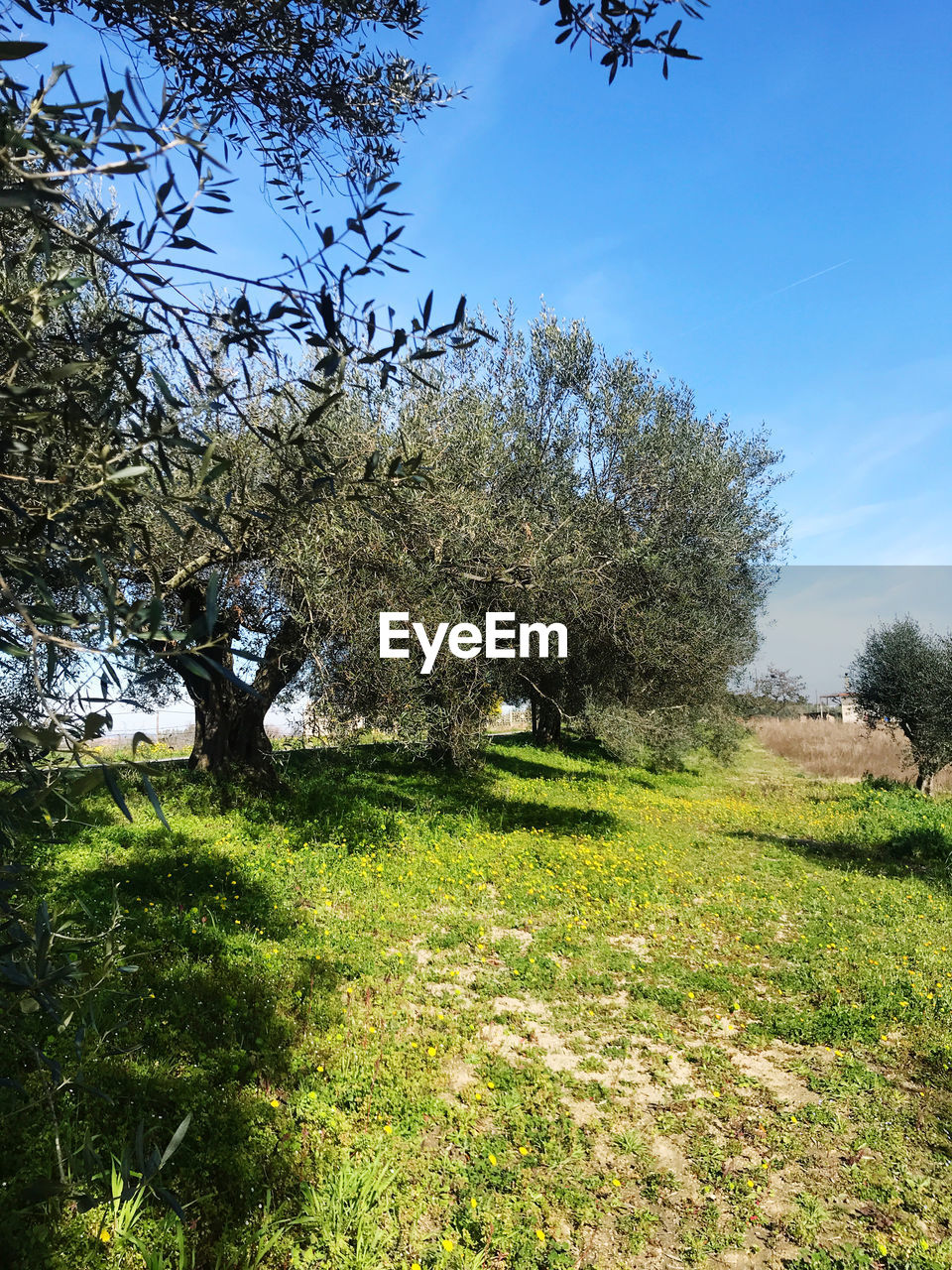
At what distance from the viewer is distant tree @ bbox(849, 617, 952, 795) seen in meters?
21.1

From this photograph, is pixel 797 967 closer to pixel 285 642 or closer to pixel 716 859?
pixel 716 859

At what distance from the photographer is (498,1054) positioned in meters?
6.22

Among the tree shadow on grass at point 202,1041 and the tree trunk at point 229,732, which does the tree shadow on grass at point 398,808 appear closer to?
the tree trunk at point 229,732

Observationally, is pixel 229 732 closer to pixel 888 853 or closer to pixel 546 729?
pixel 888 853

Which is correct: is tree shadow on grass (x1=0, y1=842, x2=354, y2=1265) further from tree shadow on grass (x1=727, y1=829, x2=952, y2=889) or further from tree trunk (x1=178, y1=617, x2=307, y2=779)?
tree shadow on grass (x1=727, y1=829, x2=952, y2=889)

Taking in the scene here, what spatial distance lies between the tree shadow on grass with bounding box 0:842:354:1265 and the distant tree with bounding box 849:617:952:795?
19668 millimetres

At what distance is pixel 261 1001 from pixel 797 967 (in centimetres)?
574

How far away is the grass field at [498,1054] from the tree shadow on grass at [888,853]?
0.59 m

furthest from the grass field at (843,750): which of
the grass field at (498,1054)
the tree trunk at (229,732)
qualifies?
the tree trunk at (229,732)

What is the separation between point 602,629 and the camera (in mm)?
13664

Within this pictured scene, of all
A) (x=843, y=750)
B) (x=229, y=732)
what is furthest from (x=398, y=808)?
(x=843, y=750)

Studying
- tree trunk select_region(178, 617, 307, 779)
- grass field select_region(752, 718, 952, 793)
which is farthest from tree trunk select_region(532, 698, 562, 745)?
tree trunk select_region(178, 617, 307, 779)

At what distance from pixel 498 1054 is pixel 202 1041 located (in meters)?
2.35

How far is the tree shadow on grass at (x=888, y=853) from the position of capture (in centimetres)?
1263
